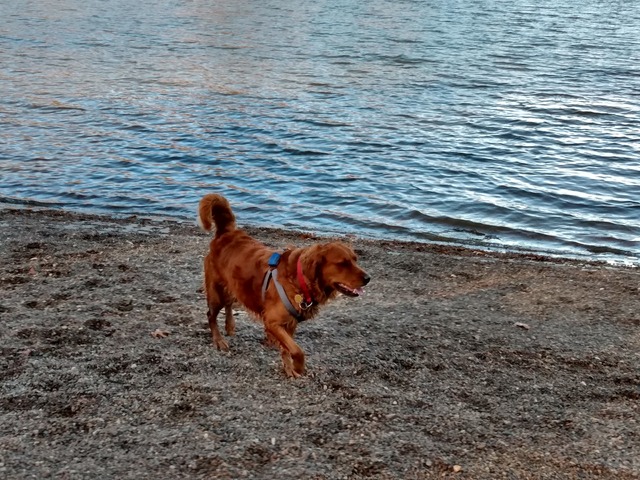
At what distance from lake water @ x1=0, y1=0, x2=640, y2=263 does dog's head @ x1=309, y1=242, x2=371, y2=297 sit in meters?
6.92

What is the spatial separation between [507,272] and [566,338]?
2543mm

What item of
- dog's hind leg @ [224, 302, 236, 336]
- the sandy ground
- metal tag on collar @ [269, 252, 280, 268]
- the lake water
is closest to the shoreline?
the lake water

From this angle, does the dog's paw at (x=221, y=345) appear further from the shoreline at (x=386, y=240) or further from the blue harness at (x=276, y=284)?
the shoreline at (x=386, y=240)

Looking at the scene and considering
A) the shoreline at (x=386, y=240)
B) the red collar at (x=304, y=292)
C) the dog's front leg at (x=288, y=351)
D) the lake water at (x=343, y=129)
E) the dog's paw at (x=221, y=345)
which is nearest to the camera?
the red collar at (x=304, y=292)

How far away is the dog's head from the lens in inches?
252

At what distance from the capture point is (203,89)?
84.7ft

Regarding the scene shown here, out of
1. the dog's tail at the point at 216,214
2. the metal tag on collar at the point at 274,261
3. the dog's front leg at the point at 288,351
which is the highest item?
the dog's tail at the point at 216,214

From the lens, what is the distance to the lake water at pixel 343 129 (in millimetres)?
14594

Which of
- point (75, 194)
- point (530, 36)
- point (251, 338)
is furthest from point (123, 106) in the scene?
point (530, 36)

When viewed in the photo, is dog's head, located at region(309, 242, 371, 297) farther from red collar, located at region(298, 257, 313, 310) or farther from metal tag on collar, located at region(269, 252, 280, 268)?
metal tag on collar, located at region(269, 252, 280, 268)

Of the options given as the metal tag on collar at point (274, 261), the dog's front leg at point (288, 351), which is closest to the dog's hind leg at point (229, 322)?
the dog's front leg at point (288, 351)

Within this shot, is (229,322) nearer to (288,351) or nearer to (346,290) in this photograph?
(288,351)

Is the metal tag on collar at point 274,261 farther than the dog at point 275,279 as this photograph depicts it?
Yes

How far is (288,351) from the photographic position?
6.70 m
